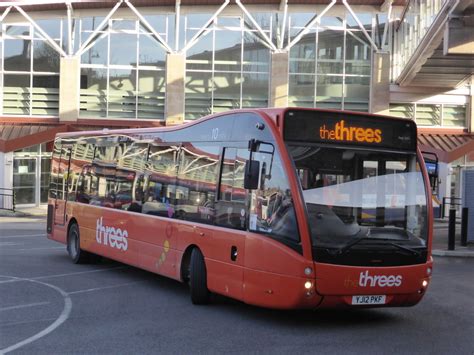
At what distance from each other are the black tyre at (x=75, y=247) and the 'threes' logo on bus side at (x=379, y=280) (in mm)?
7527

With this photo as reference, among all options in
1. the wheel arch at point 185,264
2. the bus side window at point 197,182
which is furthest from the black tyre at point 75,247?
the wheel arch at point 185,264

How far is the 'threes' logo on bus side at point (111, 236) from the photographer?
12047 mm

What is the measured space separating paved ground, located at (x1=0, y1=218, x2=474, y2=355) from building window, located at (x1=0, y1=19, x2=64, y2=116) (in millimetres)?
23719

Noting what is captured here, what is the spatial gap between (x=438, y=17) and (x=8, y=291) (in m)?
13.2

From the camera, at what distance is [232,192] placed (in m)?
8.90

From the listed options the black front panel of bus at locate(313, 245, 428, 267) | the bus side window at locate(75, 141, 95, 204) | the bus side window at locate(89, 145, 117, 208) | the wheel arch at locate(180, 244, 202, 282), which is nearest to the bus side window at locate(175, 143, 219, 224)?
the wheel arch at locate(180, 244, 202, 282)

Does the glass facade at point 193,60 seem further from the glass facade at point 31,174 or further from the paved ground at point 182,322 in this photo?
the paved ground at point 182,322

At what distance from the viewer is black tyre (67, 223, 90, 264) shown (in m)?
13.9

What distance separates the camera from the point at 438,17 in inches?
710

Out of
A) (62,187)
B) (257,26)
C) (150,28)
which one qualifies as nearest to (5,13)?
(150,28)

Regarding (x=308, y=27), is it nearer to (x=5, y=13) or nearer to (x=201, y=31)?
(x=201, y=31)

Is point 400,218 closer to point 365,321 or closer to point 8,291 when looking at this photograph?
point 365,321

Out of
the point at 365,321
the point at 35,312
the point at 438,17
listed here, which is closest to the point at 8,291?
the point at 35,312

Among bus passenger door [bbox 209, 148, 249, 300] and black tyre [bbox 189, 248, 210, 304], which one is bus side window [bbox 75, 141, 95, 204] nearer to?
black tyre [bbox 189, 248, 210, 304]
